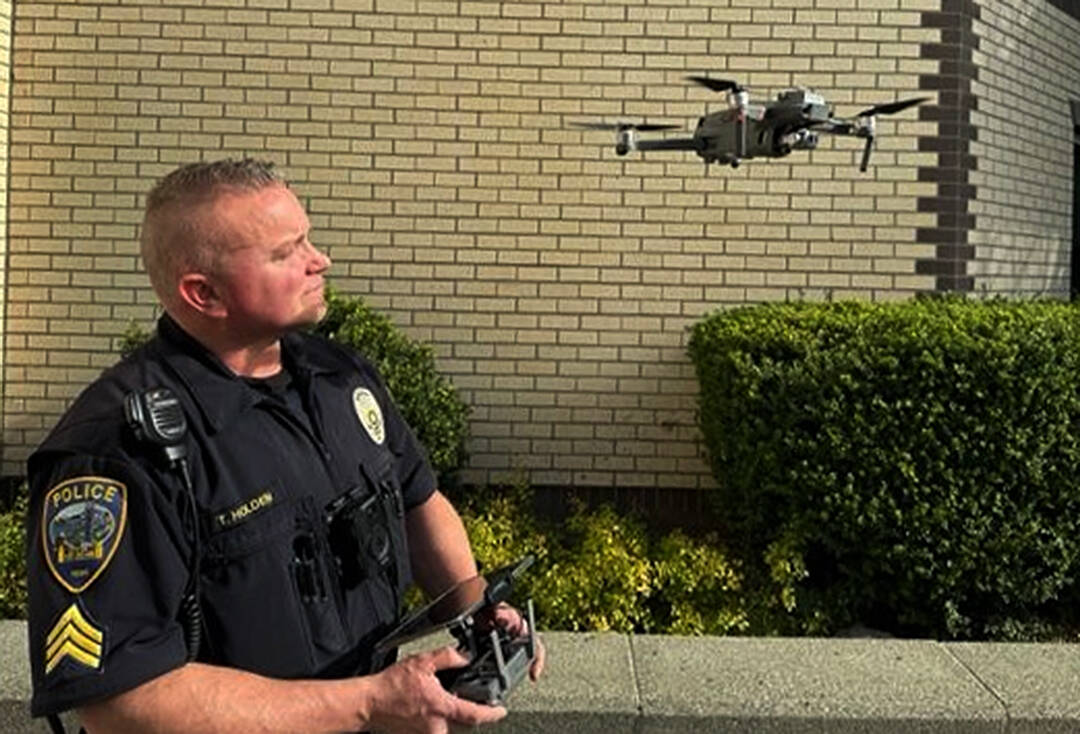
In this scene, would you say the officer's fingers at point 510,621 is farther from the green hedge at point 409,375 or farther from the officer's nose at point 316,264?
the green hedge at point 409,375

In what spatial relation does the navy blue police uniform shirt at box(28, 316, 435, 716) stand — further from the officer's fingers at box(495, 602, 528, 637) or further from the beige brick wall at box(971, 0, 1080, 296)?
the beige brick wall at box(971, 0, 1080, 296)

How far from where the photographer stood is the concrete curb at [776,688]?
4422mm

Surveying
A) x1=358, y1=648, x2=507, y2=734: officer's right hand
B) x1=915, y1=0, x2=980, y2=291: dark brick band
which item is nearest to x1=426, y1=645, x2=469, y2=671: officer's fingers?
x1=358, y1=648, x2=507, y2=734: officer's right hand

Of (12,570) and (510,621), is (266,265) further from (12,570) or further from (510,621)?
(12,570)

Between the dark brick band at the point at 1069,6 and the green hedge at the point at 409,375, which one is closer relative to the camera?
the green hedge at the point at 409,375

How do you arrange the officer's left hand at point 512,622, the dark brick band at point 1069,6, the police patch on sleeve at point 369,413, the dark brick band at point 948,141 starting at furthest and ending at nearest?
the dark brick band at point 1069,6
the dark brick band at point 948,141
the police patch on sleeve at point 369,413
the officer's left hand at point 512,622

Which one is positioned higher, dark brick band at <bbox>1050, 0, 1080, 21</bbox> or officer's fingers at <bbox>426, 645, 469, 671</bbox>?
dark brick band at <bbox>1050, 0, 1080, 21</bbox>

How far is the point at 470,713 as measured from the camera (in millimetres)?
1852

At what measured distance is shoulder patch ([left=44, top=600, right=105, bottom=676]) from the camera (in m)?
1.75

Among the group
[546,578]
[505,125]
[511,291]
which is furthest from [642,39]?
[546,578]

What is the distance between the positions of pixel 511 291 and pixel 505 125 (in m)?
0.83

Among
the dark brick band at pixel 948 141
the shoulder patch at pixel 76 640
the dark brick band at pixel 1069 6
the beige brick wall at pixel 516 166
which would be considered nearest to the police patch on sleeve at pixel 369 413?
the shoulder patch at pixel 76 640

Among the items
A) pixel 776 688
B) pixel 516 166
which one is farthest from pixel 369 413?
pixel 516 166

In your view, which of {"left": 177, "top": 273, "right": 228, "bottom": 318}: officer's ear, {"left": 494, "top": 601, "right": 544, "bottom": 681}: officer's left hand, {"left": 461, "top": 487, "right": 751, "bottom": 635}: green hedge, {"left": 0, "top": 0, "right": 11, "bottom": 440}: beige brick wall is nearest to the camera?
{"left": 177, "top": 273, "right": 228, "bottom": 318}: officer's ear
